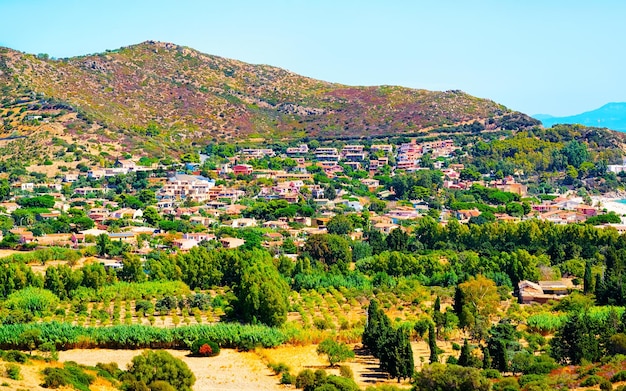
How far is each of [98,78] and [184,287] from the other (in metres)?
83.4

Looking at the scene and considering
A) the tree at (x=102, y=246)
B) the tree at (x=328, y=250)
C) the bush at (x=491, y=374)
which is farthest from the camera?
the tree at (x=102, y=246)

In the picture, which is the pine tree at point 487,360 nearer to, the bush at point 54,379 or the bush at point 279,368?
the bush at point 279,368

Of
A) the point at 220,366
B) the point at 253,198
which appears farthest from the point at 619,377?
the point at 253,198

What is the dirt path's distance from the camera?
34.0 metres

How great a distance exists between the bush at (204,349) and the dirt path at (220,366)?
0.32 meters

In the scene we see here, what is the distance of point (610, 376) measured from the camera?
104ft

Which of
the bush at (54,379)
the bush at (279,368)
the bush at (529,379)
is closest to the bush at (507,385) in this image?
the bush at (529,379)

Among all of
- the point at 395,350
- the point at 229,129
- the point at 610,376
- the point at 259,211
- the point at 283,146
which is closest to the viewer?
the point at 610,376

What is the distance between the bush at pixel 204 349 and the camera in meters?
38.8

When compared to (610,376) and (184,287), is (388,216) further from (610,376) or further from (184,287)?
(610,376)

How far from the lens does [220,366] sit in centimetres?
3700

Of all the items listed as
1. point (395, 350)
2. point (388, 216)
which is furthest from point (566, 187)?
point (395, 350)

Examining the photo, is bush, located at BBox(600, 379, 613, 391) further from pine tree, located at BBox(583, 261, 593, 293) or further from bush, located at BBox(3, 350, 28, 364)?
pine tree, located at BBox(583, 261, 593, 293)

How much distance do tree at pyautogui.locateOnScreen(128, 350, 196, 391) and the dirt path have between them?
135cm
